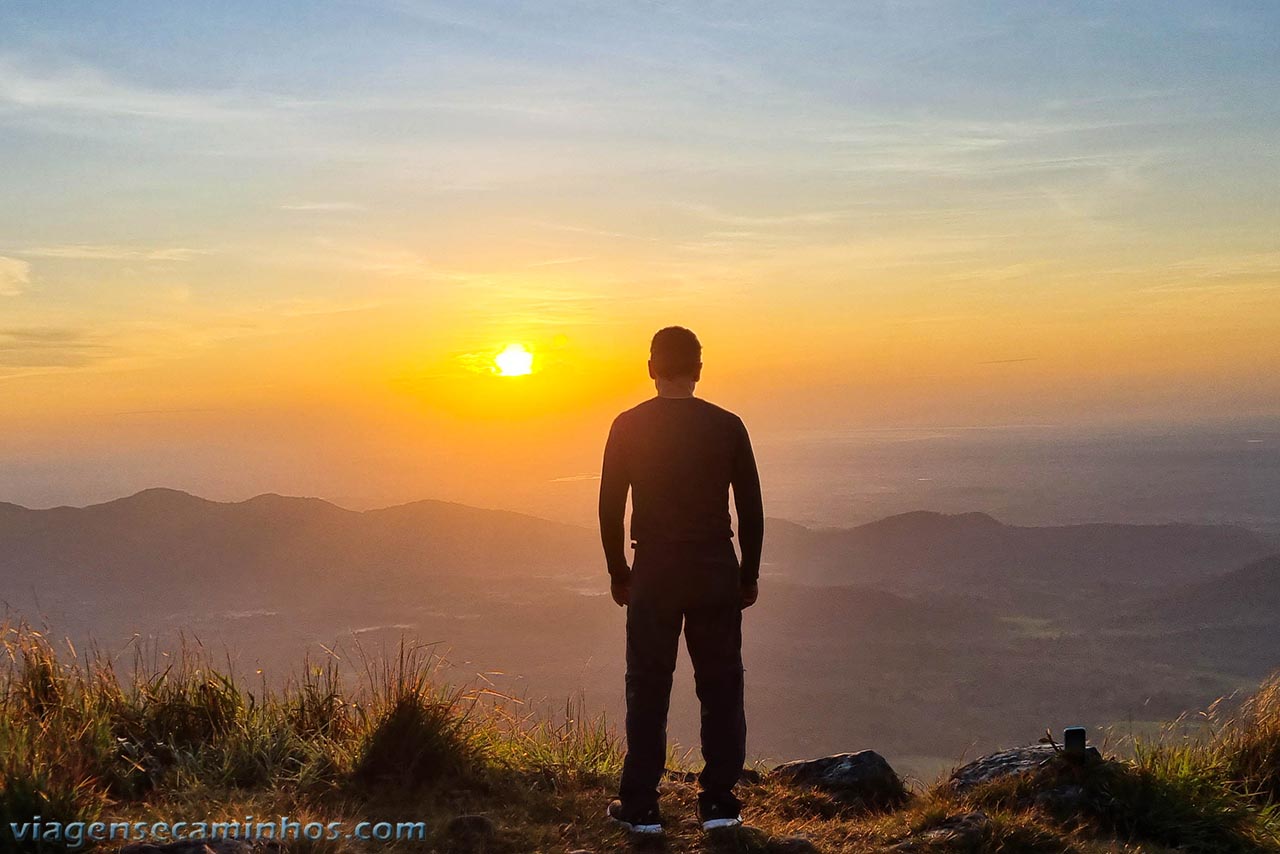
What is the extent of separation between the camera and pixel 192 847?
4.20 metres

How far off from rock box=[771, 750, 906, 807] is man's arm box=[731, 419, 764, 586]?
6.29ft

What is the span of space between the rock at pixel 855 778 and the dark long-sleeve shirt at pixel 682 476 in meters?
2.13

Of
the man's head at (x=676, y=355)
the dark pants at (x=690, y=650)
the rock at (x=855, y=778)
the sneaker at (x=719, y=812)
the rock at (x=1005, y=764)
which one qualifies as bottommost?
the rock at (x=855, y=778)

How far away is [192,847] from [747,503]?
3296 mm

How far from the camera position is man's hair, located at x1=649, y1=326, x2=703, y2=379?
5480 millimetres

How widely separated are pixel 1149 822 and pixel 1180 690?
16933 cm

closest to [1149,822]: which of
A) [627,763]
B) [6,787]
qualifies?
[627,763]

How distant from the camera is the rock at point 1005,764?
6324 mm

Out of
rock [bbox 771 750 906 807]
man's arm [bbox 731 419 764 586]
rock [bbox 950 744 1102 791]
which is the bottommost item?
rock [bbox 771 750 906 807]

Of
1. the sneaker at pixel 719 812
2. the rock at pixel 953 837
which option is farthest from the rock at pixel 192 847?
the rock at pixel 953 837

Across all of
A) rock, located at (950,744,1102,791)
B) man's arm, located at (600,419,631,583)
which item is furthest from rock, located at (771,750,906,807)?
man's arm, located at (600,419,631,583)

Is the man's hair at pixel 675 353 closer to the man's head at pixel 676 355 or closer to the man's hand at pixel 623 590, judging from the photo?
the man's head at pixel 676 355

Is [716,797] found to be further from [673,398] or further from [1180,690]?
[1180,690]

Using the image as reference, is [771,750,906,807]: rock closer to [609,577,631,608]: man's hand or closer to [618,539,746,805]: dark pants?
[618,539,746,805]: dark pants
